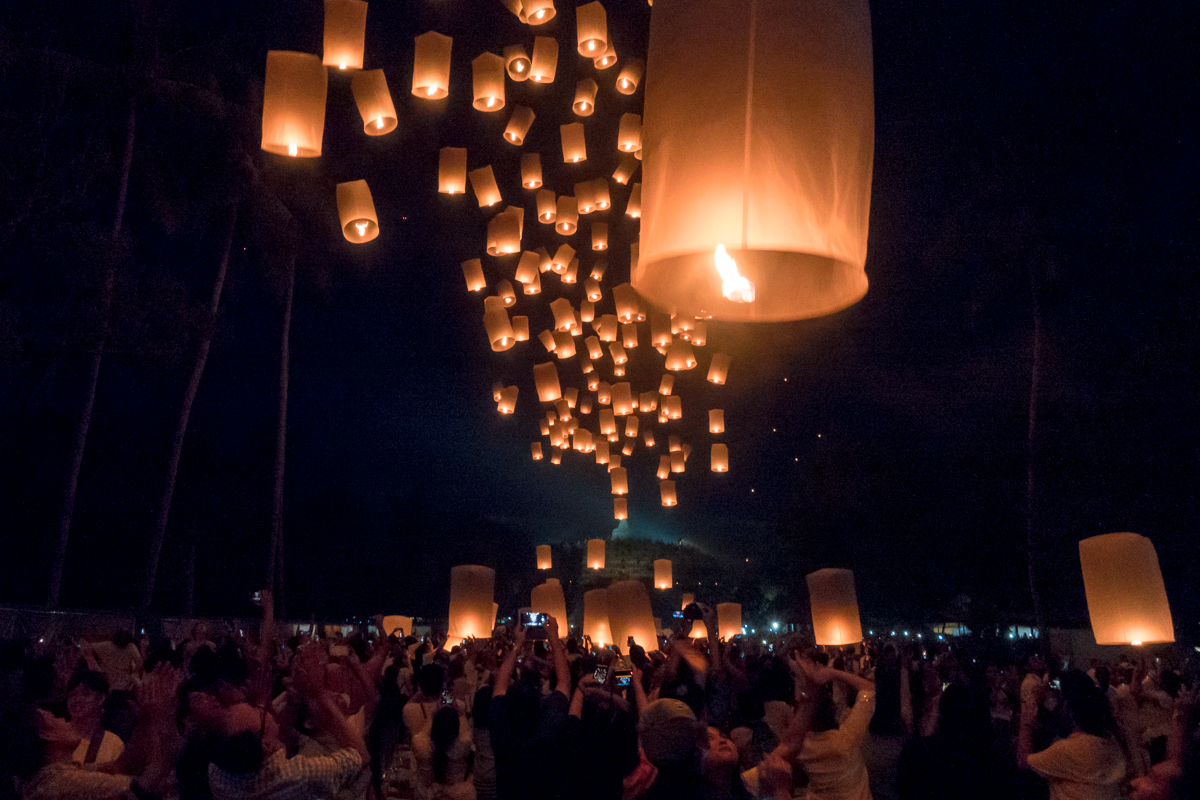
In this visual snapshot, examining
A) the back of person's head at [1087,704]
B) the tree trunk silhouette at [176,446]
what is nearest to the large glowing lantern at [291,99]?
the back of person's head at [1087,704]

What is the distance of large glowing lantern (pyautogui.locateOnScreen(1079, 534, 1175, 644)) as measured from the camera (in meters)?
6.28

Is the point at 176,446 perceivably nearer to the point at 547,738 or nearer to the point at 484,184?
the point at 484,184

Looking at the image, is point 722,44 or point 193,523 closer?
point 722,44

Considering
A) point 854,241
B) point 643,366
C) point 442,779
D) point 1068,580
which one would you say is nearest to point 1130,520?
point 1068,580

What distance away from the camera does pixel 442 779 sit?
4020 millimetres

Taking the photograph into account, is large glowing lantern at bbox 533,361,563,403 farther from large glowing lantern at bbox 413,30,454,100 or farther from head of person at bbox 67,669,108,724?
head of person at bbox 67,669,108,724

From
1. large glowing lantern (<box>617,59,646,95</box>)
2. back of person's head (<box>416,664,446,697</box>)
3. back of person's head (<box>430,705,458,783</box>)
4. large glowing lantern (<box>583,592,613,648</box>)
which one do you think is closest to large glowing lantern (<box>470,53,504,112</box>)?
large glowing lantern (<box>617,59,646,95</box>)

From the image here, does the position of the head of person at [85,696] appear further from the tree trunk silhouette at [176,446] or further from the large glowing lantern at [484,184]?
the tree trunk silhouette at [176,446]

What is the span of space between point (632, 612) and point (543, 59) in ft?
20.8

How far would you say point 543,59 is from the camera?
696cm

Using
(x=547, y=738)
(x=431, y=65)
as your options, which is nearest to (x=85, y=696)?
(x=547, y=738)

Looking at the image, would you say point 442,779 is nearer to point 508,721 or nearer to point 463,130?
point 508,721

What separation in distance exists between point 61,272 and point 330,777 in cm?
797

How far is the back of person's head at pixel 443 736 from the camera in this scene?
3.90m
